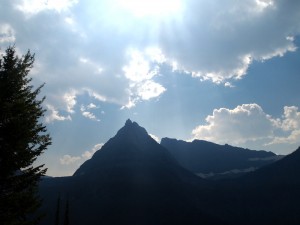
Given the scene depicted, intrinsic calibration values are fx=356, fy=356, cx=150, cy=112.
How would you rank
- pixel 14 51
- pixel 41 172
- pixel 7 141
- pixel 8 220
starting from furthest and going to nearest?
pixel 14 51
pixel 41 172
pixel 7 141
pixel 8 220

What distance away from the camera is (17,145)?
59.3 ft

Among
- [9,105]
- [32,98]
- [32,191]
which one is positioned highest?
[32,98]

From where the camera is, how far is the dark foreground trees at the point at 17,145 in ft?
57.7

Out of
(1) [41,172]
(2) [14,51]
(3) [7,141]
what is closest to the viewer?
(3) [7,141]

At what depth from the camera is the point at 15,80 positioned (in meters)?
19.6

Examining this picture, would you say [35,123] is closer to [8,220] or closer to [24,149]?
[24,149]

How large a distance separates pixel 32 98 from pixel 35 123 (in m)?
1.71

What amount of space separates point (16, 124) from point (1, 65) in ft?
13.3

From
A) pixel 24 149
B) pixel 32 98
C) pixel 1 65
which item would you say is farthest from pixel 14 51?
pixel 24 149

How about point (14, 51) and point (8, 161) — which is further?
point (14, 51)

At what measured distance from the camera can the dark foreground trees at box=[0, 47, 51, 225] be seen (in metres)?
17.6

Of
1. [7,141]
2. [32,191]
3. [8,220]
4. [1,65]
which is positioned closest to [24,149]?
[7,141]

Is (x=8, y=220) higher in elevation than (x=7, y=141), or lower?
lower

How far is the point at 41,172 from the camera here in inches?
762
